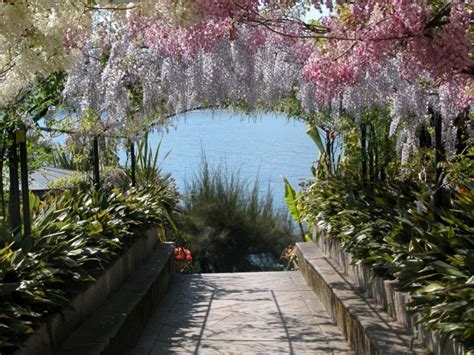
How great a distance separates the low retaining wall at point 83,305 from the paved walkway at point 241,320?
1.61 ft

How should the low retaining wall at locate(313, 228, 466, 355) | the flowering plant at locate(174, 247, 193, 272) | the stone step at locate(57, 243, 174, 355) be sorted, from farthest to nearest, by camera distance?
the flowering plant at locate(174, 247, 193, 272), the stone step at locate(57, 243, 174, 355), the low retaining wall at locate(313, 228, 466, 355)

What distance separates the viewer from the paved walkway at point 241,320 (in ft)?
20.2

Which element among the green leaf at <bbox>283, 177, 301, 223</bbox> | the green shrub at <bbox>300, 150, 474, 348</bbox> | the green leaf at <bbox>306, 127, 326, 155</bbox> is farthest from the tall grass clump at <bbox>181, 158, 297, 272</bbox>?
the green shrub at <bbox>300, 150, 474, 348</bbox>

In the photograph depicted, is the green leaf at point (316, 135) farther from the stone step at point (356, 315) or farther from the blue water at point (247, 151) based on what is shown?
the stone step at point (356, 315)

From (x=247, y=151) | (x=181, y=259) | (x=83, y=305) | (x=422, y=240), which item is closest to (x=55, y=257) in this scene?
(x=83, y=305)

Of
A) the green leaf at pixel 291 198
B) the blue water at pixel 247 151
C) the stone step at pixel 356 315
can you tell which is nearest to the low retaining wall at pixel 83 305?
the stone step at pixel 356 315

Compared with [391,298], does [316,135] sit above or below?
above

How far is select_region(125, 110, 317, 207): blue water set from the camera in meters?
14.5

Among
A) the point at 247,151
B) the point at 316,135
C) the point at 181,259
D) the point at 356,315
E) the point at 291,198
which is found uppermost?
the point at 316,135

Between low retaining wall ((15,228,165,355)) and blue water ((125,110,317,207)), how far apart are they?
3888mm

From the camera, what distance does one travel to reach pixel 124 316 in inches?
223

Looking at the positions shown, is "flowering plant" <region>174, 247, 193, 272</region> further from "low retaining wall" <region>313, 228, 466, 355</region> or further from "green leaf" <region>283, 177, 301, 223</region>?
"low retaining wall" <region>313, 228, 466, 355</region>

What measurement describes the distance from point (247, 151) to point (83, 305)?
14.7m

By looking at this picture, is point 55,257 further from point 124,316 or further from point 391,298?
point 391,298
